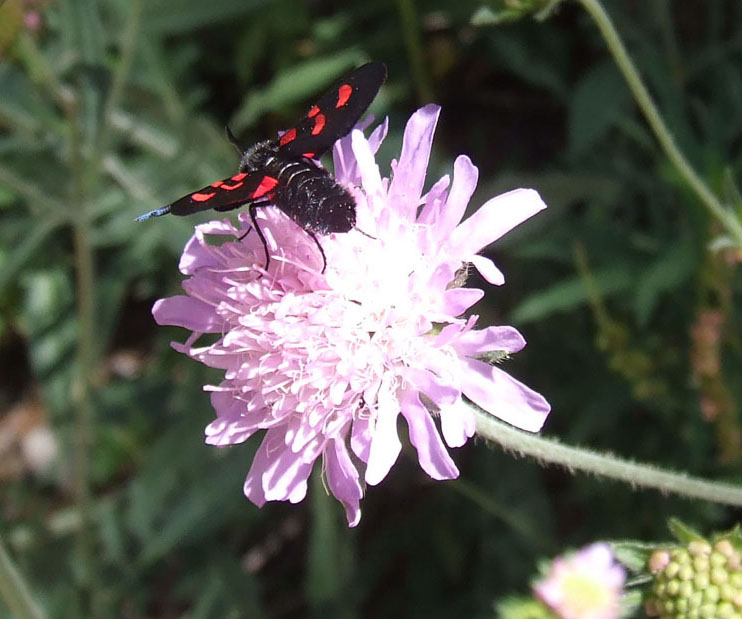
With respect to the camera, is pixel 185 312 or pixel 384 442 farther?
pixel 185 312

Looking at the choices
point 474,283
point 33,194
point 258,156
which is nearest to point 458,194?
point 258,156

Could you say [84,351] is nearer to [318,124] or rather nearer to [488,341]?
[318,124]

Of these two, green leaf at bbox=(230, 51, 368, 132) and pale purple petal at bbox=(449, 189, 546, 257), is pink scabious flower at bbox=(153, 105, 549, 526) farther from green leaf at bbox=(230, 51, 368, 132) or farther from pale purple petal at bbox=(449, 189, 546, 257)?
green leaf at bbox=(230, 51, 368, 132)

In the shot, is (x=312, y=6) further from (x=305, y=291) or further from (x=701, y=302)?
(x=305, y=291)

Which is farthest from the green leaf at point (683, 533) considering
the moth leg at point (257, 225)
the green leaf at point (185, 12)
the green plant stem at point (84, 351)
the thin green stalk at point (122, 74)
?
the green leaf at point (185, 12)

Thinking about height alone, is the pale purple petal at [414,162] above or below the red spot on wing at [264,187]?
→ below

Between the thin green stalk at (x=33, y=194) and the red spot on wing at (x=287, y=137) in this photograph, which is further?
the thin green stalk at (x=33, y=194)

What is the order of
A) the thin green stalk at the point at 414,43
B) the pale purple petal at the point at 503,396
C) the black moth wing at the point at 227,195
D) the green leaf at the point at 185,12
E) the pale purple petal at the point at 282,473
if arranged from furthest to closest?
1. the thin green stalk at the point at 414,43
2. the green leaf at the point at 185,12
3. the pale purple petal at the point at 282,473
4. the pale purple petal at the point at 503,396
5. the black moth wing at the point at 227,195

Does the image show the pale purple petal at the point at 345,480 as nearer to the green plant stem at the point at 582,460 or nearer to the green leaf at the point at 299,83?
the green plant stem at the point at 582,460
